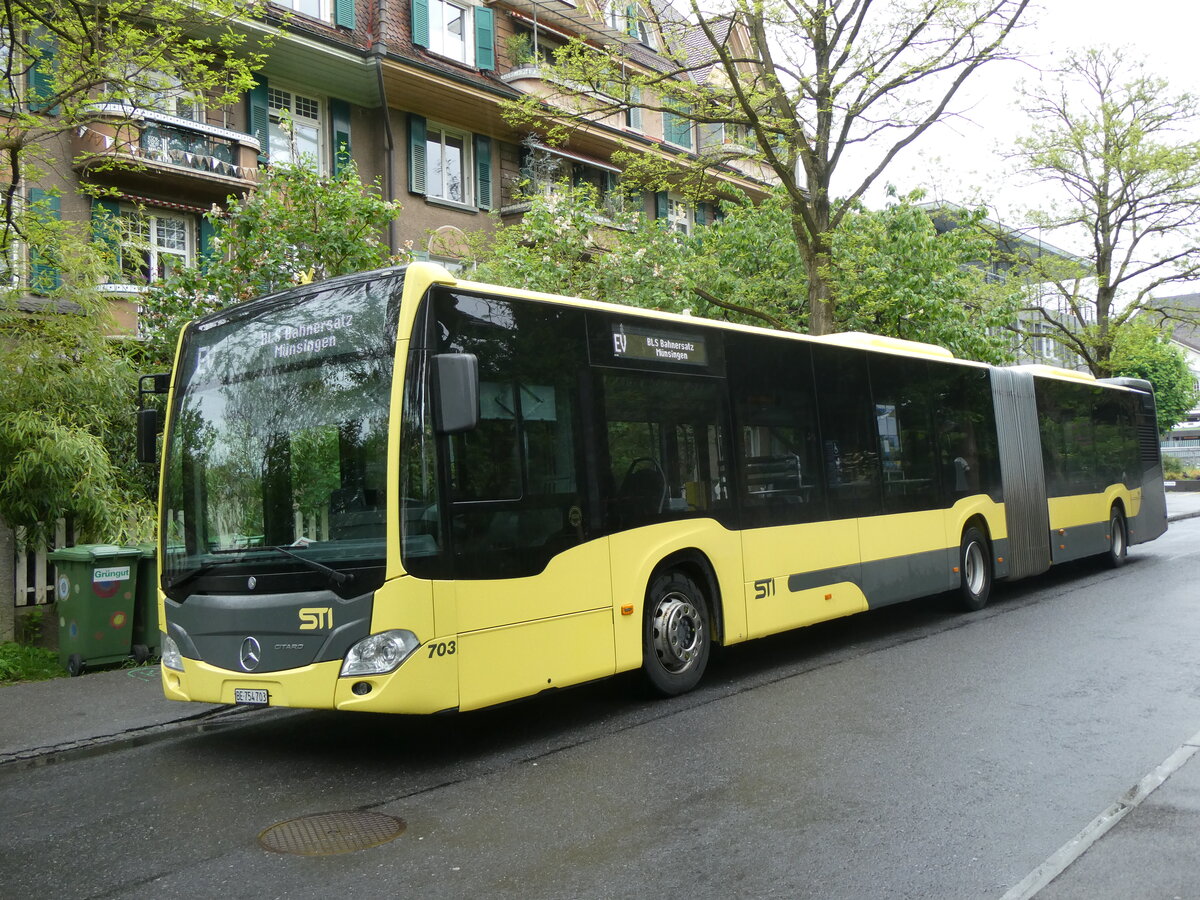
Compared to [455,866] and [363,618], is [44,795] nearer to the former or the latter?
[363,618]

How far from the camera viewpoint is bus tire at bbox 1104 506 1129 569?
17.0 metres

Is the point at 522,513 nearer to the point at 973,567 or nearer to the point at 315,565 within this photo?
the point at 315,565

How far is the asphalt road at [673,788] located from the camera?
14.8 ft

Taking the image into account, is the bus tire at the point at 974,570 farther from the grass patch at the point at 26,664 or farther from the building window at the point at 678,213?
the building window at the point at 678,213

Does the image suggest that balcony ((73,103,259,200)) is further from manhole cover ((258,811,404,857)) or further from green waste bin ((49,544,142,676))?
manhole cover ((258,811,404,857))

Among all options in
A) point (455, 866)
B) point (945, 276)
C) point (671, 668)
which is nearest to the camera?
point (455, 866)

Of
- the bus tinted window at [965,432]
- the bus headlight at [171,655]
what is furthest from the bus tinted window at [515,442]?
the bus tinted window at [965,432]

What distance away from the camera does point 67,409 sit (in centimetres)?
1045

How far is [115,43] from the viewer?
34.1 feet

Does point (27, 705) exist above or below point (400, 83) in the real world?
below

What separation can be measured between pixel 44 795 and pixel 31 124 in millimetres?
6085

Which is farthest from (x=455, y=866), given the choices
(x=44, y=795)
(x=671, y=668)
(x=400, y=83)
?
(x=400, y=83)

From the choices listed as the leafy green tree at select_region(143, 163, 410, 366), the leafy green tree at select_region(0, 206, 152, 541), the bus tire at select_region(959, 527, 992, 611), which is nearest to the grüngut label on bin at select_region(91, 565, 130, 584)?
the leafy green tree at select_region(0, 206, 152, 541)

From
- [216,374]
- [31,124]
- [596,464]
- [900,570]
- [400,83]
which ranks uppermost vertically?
[400,83]
